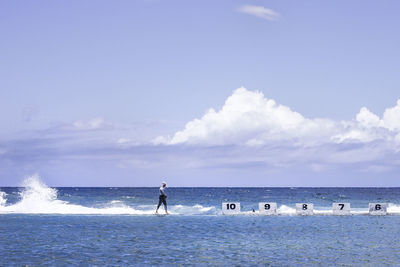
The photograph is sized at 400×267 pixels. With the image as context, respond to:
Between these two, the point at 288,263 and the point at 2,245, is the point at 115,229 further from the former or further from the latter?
the point at 288,263

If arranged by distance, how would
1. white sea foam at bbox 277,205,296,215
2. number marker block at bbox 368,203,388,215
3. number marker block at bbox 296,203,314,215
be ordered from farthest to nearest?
A: white sea foam at bbox 277,205,296,215
number marker block at bbox 296,203,314,215
number marker block at bbox 368,203,388,215

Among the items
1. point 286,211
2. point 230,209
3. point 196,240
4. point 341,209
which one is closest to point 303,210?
point 341,209

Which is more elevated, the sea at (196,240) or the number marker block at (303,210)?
the number marker block at (303,210)

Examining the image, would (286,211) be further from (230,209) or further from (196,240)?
(196,240)

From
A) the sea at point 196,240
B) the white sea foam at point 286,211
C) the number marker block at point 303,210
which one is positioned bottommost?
the sea at point 196,240

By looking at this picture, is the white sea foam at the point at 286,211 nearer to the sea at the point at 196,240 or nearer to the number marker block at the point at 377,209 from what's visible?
the sea at the point at 196,240

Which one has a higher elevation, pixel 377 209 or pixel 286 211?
pixel 377 209

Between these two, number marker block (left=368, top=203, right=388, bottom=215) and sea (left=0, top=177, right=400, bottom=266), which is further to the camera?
number marker block (left=368, top=203, right=388, bottom=215)

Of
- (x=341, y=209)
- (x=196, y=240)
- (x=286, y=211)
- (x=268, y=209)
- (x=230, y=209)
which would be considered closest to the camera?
(x=196, y=240)

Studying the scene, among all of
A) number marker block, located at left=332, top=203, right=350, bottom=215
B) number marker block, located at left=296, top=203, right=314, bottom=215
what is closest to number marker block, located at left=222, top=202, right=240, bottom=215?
number marker block, located at left=296, top=203, right=314, bottom=215

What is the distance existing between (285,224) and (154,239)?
11.1 meters

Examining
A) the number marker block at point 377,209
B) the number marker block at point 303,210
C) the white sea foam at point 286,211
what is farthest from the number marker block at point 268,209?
the number marker block at point 377,209

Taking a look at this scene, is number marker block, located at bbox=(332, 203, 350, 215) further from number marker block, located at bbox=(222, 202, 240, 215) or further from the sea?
number marker block, located at bbox=(222, 202, 240, 215)

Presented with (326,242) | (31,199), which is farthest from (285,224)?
(31,199)
